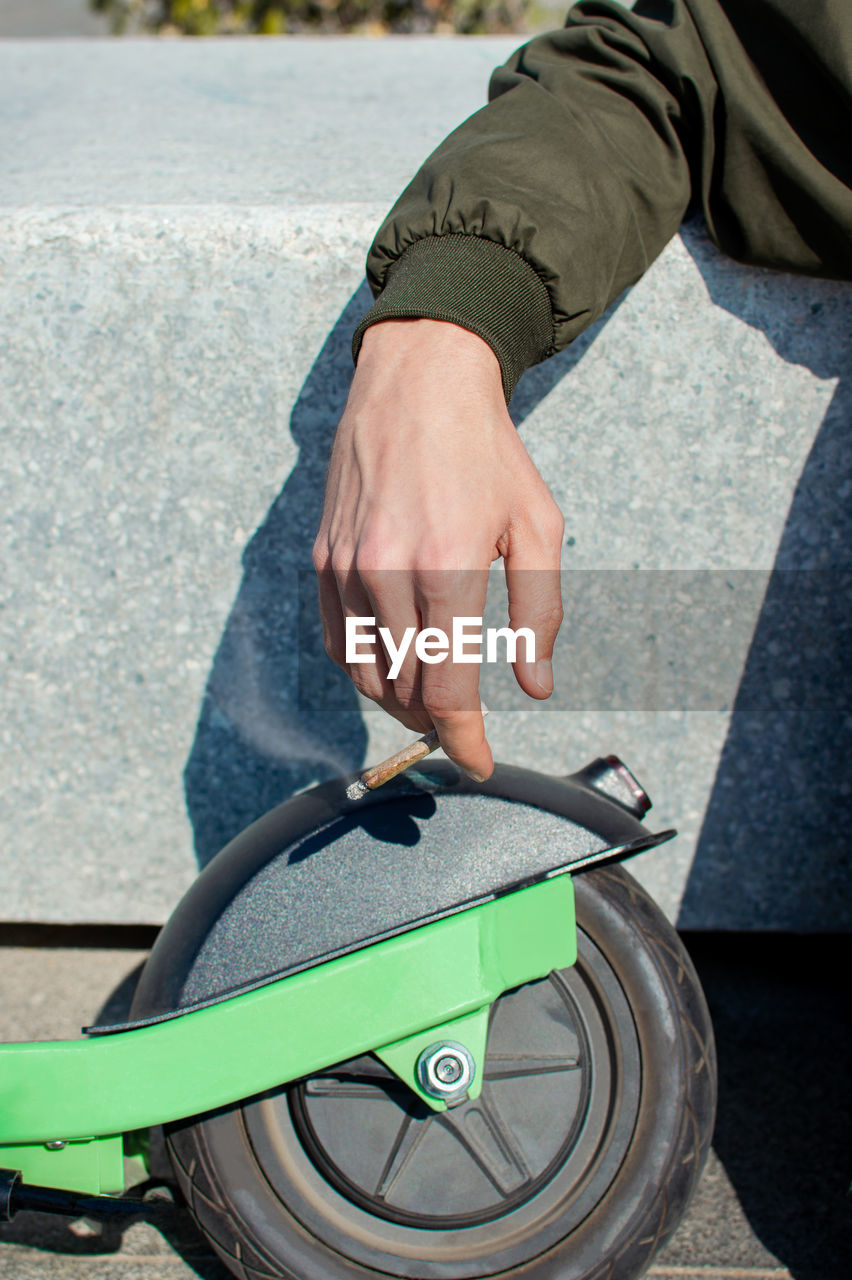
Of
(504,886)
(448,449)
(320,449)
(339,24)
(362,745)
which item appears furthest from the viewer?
(339,24)

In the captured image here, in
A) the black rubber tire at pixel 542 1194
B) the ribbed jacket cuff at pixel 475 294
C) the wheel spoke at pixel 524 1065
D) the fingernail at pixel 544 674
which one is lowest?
the black rubber tire at pixel 542 1194

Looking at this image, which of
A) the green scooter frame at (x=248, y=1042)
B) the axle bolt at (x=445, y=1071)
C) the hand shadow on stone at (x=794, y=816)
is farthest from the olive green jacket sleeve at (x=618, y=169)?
the axle bolt at (x=445, y=1071)

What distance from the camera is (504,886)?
125cm

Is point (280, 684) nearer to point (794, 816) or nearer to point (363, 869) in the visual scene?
point (363, 869)

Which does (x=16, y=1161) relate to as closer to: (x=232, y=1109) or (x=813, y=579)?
(x=232, y=1109)

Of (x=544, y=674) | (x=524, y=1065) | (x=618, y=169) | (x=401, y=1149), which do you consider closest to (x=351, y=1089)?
(x=401, y=1149)

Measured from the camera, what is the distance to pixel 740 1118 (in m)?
1.72

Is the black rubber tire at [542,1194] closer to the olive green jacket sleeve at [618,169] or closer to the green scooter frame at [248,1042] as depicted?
the green scooter frame at [248,1042]

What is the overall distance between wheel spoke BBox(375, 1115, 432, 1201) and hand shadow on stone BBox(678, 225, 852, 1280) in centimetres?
63

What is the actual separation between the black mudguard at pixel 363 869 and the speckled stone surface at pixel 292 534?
48 centimetres

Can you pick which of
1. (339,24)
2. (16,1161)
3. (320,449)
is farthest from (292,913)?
(339,24)

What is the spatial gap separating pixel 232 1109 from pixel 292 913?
265 mm

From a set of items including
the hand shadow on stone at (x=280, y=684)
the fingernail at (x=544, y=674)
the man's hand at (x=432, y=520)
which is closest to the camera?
the man's hand at (x=432, y=520)

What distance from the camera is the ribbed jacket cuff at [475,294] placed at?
107 cm
